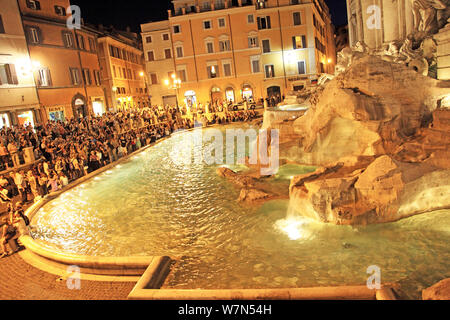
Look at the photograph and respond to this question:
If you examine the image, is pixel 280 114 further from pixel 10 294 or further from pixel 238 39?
pixel 238 39

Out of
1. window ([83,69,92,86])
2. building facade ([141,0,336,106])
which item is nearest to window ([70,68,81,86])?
window ([83,69,92,86])

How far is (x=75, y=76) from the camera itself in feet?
104

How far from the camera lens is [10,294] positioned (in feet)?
22.0

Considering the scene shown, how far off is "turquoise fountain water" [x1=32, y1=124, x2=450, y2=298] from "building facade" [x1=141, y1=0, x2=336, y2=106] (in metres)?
28.4

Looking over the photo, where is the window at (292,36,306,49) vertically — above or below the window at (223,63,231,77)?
above

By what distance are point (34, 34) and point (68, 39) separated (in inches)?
161

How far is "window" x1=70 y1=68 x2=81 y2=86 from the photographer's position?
1226 inches

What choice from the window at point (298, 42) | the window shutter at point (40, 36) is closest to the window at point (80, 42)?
the window shutter at point (40, 36)

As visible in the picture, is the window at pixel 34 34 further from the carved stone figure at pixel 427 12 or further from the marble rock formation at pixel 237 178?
the carved stone figure at pixel 427 12

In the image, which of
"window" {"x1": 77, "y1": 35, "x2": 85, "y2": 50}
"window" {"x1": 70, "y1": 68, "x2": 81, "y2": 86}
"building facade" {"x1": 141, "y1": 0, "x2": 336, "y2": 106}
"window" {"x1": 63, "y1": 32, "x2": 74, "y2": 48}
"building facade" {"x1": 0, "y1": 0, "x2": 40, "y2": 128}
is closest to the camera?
"building facade" {"x1": 0, "y1": 0, "x2": 40, "y2": 128}

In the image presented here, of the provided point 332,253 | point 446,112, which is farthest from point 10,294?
point 446,112

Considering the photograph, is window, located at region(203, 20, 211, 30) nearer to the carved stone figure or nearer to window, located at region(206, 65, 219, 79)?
window, located at region(206, 65, 219, 79)

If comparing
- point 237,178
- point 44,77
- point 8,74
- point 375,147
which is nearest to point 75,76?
point 44,77

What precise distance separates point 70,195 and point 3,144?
5326mm
